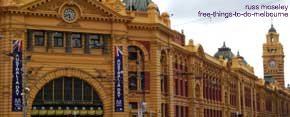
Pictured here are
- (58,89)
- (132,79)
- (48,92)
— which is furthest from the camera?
(132,79)

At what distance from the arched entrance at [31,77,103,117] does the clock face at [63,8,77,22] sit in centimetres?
654

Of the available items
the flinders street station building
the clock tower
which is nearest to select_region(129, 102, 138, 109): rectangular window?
the flinders street station building

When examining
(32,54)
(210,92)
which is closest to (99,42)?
(32,54)

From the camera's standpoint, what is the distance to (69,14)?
73625 millimetres

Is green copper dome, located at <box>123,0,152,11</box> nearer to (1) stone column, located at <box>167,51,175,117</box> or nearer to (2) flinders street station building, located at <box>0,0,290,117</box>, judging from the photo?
(2) flinders street station building, located at <box>0,0,290,117</box>

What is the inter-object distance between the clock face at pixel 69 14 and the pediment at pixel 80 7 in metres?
0.69

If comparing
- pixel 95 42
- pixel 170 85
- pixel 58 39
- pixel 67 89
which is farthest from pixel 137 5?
pixel 67 89

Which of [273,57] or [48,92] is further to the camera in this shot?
[273,57]

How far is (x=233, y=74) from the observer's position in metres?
121

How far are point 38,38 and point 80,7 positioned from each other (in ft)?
19.4

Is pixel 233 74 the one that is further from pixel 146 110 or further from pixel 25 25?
pixel 25 25

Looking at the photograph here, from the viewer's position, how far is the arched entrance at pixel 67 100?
71.6 m

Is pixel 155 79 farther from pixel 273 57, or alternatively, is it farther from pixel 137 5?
pixel 273 57

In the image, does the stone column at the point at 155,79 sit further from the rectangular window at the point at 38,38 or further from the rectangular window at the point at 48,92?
the rectangular window at the point at 38,38
